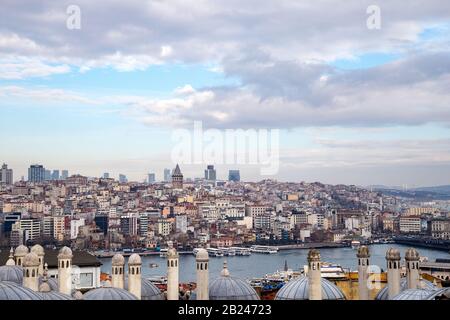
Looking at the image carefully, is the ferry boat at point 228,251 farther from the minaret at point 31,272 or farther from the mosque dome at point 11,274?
the minaret at point 31,272

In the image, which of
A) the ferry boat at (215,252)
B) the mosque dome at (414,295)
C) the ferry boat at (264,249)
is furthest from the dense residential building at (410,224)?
the mosque dome at (414,295)

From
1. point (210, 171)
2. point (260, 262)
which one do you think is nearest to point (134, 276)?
point (210, 171)

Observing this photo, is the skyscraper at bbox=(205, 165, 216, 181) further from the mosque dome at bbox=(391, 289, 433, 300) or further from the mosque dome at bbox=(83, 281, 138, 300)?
the mosque dome at bbox=(391, 289, 433, 300)

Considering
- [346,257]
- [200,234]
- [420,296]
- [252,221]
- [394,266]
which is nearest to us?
[420,296]

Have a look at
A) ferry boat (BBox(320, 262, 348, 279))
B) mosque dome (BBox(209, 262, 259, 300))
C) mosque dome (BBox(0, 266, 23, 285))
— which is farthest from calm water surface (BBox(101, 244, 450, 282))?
mosque dome (BBox(209, 262, 259, 300))

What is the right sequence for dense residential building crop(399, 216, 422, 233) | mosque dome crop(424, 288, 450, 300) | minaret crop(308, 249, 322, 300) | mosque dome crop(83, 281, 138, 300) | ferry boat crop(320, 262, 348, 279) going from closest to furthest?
mosque dome crop(424, 288, 450, 300) < mosque dome crop(83, 281, 138, 300) < minaret crop(308, 249, 322, 300) < ferry boat crop(320, 262, 348, 279) < dense residential building crop(399, 216, 422, 233)
